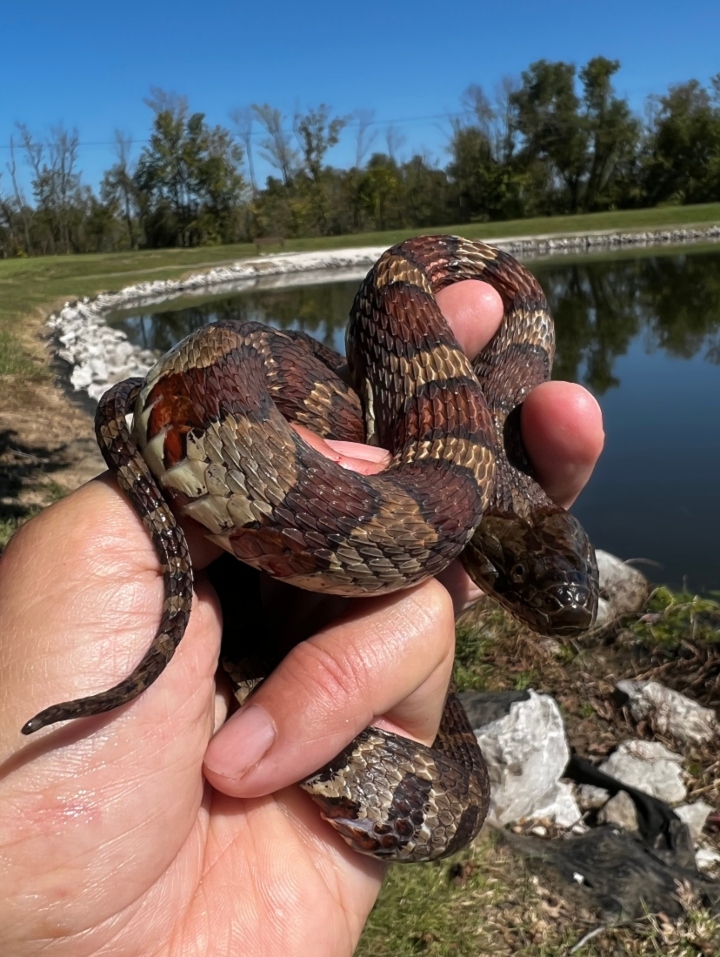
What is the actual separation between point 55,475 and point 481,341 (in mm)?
7162

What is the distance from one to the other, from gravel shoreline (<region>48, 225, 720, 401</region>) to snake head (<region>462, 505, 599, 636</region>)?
1363cm

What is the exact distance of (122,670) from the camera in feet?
8.42

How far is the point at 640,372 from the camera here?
18719 mm

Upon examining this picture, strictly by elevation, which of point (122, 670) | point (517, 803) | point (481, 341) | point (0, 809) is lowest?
point (517, 803)

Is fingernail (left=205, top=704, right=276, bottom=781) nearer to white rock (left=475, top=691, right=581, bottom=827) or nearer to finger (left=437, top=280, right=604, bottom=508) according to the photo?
finger (left=437, top=280, right=604, bottom=508)

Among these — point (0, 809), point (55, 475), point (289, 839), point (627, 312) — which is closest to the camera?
point (0, 809)

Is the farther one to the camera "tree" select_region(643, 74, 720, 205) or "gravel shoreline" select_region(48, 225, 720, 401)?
"tree" select_region(643, 74, 720, 205)

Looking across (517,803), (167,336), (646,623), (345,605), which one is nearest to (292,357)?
(345,605)

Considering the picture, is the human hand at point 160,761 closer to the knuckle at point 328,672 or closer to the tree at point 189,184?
the knuckle at point 328,672

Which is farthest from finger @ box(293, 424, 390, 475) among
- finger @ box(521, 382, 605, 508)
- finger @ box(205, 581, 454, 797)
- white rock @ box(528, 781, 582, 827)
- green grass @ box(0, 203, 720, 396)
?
green grass @ box(0, 203, 720, 396)

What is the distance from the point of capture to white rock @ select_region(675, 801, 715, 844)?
18.6ft

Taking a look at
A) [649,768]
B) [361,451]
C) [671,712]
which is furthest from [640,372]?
[361,451]

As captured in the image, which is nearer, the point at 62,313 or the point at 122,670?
the point at 122,670

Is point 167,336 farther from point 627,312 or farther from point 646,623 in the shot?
point 646,623
